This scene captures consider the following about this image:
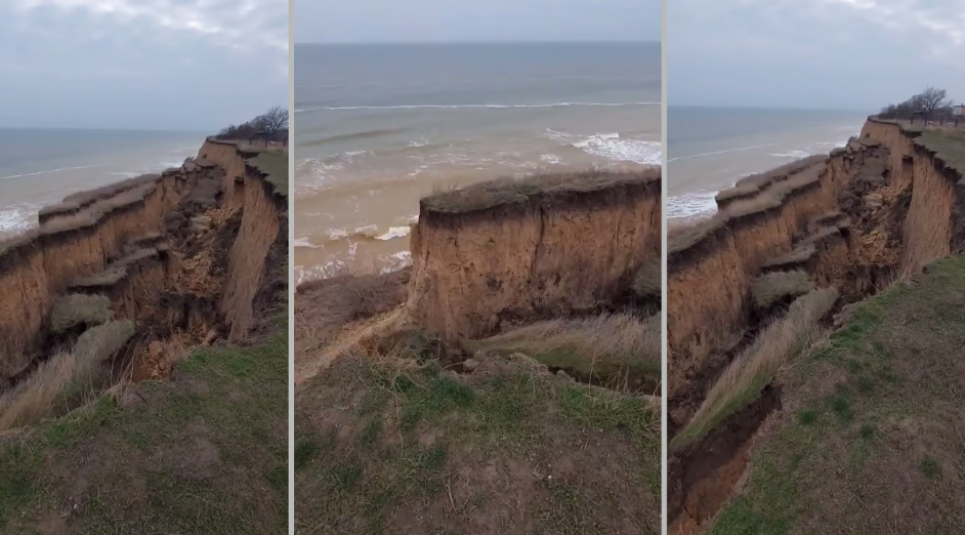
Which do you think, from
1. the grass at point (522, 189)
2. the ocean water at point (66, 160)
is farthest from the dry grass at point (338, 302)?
the ocean water at point (66, 160)

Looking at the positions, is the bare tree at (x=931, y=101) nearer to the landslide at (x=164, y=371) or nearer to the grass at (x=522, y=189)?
the grass at (x=522, y=189)

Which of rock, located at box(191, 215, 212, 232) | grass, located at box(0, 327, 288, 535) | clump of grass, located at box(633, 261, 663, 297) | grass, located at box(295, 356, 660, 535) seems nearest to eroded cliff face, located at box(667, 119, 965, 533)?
clump of grass, located at box(633, 261, 663, 297)

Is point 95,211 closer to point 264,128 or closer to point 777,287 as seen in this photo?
point 264,128

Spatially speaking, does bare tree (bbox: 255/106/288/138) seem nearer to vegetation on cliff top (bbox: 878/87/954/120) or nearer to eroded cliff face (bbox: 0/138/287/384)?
eroded cliff face (bbox: 0/138/287/384)

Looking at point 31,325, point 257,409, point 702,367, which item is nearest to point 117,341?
point 31,325

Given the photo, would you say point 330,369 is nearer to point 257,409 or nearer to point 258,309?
point 257,409

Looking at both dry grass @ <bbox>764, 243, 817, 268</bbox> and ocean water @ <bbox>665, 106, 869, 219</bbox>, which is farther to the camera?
dry grass @ <bbox>764, 243, 817, 268</bbox>
